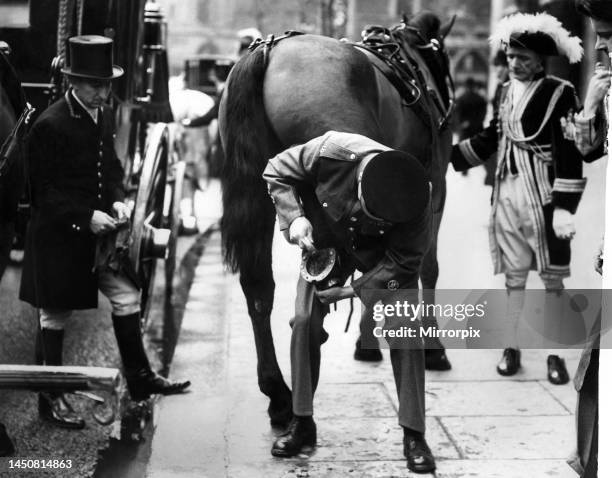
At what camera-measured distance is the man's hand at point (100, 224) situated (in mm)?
5027

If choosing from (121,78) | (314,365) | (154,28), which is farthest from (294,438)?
(154,28)

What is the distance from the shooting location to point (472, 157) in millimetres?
6367

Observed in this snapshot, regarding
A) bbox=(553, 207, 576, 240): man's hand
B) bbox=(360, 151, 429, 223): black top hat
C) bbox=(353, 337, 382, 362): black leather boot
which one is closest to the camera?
bbox=(360, 151, 429, 223): black top hat

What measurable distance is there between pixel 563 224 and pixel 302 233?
6.67 ft

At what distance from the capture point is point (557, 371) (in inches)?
231

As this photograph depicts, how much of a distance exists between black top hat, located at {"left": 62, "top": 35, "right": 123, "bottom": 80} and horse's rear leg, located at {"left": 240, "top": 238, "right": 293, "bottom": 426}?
117 cm

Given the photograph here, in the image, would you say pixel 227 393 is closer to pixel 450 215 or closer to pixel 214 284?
pixel 214 284

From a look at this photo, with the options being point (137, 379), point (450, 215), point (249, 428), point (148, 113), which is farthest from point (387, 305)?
point (450, 215)

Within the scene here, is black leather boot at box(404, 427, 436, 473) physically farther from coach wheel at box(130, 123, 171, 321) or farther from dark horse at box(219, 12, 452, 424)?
coach wheel at box(130, 123, 171, 321)

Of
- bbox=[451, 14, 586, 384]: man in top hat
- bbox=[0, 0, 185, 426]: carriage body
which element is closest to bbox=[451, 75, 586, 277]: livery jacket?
bbox=[451, 14, 586, 384]: man in top hat

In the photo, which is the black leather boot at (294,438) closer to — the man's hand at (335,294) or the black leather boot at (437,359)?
the man's hand at (335,294)

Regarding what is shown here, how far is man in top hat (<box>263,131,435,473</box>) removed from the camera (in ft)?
13.2

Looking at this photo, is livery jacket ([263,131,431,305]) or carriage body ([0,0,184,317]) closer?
livery jacket ([263,131,431,305])

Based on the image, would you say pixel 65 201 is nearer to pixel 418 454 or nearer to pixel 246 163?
pixel 246 163
